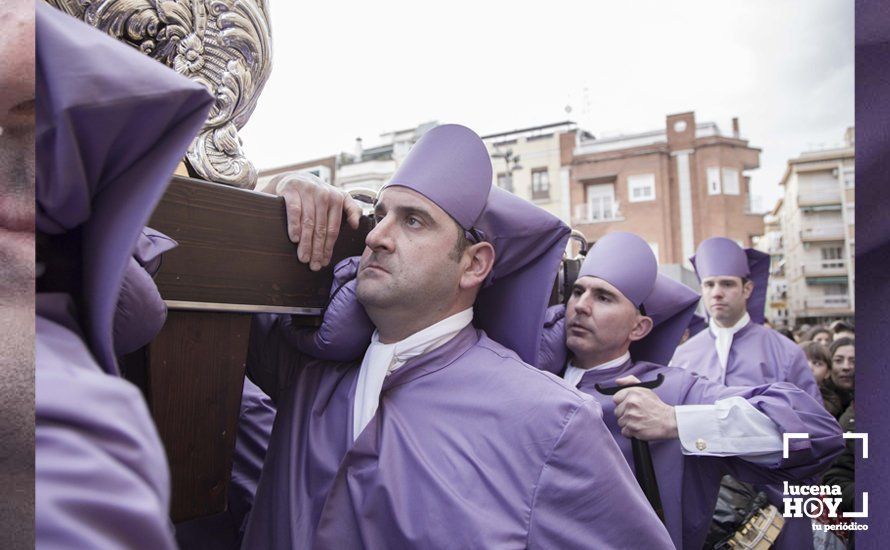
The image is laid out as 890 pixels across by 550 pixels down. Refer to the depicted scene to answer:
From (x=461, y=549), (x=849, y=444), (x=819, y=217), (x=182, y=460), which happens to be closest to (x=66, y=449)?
(x=182, y=460)

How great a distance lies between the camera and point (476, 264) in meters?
1.90

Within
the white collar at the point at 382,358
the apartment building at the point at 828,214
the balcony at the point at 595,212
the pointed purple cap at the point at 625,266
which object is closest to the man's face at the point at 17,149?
the apartment building at the point at 828,214

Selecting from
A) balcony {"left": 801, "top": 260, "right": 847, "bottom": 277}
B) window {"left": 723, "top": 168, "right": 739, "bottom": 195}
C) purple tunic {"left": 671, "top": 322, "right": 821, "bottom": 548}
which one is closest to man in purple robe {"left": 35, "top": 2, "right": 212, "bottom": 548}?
balcony {"left": 801, "top": 260, "right": 847, "bottom": 277}

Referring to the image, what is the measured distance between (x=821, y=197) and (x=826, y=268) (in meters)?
0.27

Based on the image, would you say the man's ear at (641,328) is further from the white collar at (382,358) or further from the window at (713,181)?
the window at (713,181)

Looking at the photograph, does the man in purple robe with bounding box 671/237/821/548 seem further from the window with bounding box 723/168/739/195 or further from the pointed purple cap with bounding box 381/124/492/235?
the window with bounding box 723/168/739/195

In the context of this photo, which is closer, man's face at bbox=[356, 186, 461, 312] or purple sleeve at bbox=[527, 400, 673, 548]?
purple sleeve at bbox=[527, 400, 673, 548]

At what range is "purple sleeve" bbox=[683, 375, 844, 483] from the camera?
7.80 ft

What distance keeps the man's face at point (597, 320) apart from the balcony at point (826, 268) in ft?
3.05

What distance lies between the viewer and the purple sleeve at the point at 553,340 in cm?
279

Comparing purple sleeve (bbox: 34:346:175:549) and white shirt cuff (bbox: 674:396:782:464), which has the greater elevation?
purple sleeve (bbox: 34:346:175:549)

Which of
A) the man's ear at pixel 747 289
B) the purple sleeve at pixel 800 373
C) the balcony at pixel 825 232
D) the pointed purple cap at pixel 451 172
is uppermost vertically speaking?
the pointed purple cap at pixel 451 172

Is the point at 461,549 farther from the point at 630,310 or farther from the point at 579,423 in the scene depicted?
the point at 630,310

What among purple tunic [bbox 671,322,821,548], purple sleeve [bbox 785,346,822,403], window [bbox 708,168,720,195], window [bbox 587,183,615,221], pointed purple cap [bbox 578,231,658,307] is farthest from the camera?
window [bbox 587,183,615,221]
